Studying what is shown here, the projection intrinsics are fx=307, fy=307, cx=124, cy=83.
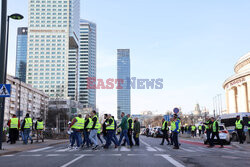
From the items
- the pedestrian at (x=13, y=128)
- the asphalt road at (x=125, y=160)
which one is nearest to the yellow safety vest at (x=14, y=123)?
the pedestrian at (x=13, y=128)

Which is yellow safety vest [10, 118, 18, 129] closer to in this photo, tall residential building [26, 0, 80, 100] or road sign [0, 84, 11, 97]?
road sign [0, 84, 11, 97]

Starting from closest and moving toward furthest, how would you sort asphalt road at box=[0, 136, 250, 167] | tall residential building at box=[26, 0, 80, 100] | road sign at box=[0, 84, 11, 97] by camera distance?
asphalt road at box=[0, 136, 250, 167], road sign at box=[0, 84, 11, 97], tall residential building at box=[26, 0, 80, 100]

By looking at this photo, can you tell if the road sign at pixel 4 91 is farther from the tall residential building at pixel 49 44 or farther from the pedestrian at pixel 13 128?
the tall residential building at pixel 49 44

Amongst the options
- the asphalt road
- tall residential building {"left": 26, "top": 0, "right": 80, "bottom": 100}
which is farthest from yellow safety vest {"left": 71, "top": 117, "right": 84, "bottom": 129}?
tall residential building {"left": 26, "top": 0, "right": 80, "bottom": 100}

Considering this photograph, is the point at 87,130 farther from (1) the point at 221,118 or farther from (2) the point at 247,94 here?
(2) the point at 247,94

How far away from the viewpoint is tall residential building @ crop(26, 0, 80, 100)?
162 metres

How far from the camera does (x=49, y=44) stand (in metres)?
163

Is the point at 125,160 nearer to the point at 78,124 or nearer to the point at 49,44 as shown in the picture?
the point at 78,124

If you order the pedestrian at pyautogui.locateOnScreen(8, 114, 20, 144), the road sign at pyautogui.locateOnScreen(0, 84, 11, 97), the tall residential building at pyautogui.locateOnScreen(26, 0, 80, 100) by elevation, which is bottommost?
the pedestrian at pyautogui.locateOnScreen(8, 114, 20, 144)

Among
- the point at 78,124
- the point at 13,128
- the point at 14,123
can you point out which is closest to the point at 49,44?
the point at 14,123

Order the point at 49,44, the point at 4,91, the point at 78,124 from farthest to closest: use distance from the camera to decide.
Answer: the point at 49,44 → the point at 78,124 → the point at 4,91

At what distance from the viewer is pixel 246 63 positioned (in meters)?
75.4

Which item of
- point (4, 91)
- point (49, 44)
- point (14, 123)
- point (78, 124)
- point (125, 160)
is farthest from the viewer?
point (49, 44)

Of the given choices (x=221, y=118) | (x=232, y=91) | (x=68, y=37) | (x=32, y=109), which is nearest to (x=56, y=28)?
(x=68, y=37)
